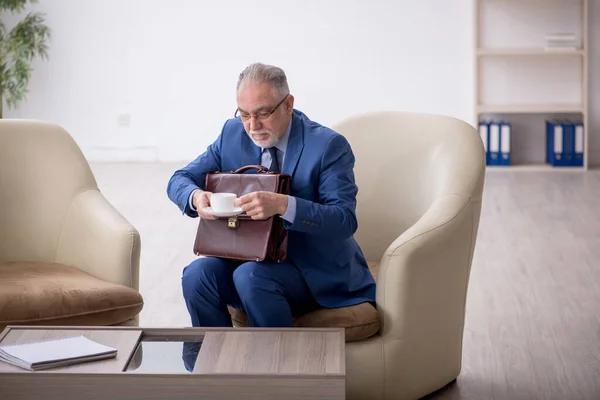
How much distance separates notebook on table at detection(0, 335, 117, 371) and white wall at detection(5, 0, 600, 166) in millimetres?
5531

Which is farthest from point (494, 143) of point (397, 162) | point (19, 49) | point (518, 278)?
point (397, 162)

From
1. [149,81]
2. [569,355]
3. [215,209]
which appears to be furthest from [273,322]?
[149,81]

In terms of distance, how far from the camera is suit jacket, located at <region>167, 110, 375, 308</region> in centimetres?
293

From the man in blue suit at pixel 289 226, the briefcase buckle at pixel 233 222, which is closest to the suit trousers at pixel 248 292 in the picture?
the man in blue suit at pixel 289 226

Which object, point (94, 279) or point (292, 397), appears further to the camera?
point (94, 279)

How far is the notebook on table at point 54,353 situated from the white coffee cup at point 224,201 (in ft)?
1.81

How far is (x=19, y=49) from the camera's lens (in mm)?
7383

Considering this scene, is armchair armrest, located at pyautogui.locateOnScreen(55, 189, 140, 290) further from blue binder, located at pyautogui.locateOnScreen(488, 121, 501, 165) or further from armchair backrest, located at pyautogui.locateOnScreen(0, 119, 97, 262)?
blue binder, located at pyautogui.locateOnScreen(488, 121, 501, 165)

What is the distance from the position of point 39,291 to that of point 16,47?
4798mm

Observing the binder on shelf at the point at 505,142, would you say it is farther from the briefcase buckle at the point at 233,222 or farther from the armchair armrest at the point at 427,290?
the briefcase buckle at the point at 233,222

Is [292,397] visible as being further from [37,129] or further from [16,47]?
[16,47]

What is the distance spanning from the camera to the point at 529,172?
755cm

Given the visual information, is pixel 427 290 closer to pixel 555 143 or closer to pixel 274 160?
pixel 274 160

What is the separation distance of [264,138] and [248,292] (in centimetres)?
48
